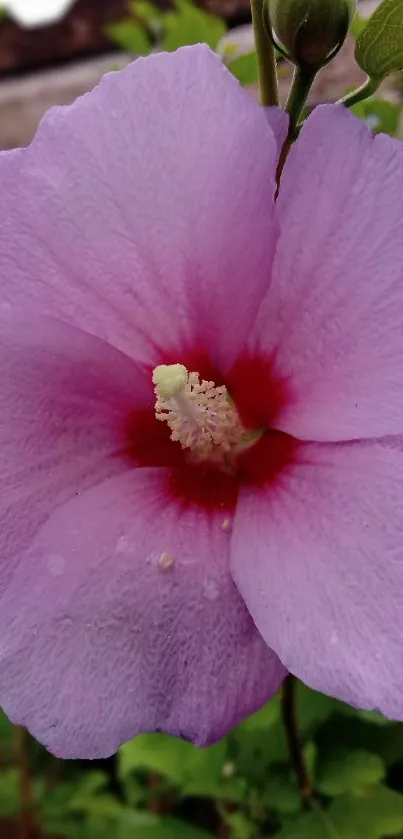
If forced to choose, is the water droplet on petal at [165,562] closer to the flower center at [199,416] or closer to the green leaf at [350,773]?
the flower center at [199,416]

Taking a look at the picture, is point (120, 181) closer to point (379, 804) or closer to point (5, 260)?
point (5, 260)

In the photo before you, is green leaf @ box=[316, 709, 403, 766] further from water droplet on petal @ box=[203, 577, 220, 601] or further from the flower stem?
water droplet on petal @ box=[203, 577, 220, 601]

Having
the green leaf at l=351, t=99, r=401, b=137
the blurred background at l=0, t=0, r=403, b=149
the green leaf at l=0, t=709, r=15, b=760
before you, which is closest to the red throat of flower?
the green leaf at l=351, t=99, r=401, b=137

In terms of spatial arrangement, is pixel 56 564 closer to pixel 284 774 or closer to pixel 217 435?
pixel 217 435

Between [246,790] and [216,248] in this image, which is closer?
[216,248]

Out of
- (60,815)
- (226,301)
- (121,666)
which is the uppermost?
(226,301)

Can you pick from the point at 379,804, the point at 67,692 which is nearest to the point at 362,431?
the point at 67,692

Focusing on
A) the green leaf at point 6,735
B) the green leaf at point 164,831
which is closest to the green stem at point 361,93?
the green leaf at point 164,831
